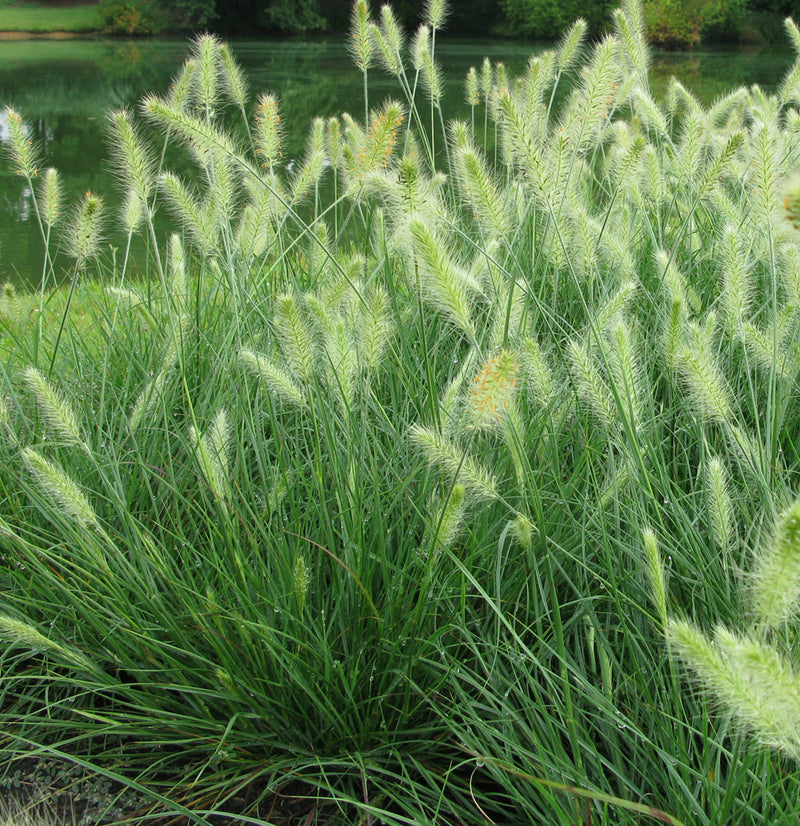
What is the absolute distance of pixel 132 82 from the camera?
2064 centimetres

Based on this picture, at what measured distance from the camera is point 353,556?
1.72m

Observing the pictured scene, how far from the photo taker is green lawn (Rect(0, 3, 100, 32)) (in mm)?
39188

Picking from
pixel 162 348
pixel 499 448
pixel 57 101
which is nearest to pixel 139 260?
pixel 162 348

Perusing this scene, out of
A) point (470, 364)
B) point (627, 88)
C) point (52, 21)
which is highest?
point (52, 21)

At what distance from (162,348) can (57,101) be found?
55.4ft

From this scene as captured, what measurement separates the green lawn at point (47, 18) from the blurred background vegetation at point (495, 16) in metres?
1.83

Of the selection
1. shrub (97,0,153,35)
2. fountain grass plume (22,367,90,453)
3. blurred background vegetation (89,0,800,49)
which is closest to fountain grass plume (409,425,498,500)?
fountain grass plume (22,367,90,453)

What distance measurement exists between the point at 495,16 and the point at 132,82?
2409 cm

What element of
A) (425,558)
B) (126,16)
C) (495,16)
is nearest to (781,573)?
(425,558)

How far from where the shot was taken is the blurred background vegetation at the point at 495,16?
3030 centimetres

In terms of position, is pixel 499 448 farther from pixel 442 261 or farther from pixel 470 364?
pixel 442 261

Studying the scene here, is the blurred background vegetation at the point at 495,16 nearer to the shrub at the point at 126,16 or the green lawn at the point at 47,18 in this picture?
the shrub at the point at 126,16

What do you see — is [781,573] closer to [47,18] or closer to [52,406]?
[52,406]

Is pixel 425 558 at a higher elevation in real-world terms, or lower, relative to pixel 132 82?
lower
